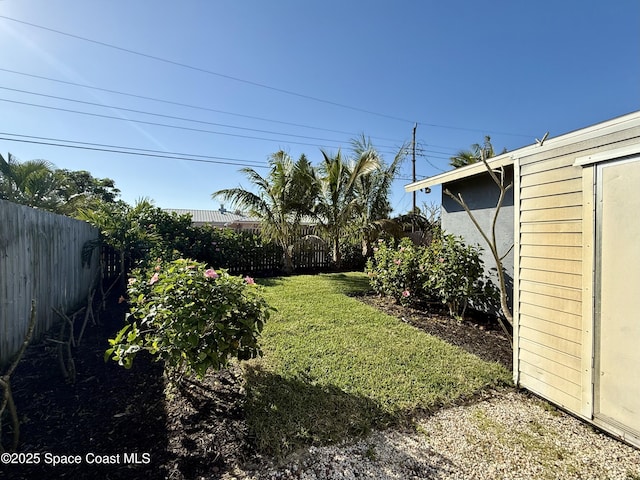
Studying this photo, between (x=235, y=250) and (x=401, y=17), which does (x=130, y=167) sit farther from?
(x=401, y=17)

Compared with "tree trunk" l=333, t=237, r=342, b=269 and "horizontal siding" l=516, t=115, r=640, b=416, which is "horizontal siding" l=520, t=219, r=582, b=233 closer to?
"horizontal siding" l=516, t=115, r=640, b=416

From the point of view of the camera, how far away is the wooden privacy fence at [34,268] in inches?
104

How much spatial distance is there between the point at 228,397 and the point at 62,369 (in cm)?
160

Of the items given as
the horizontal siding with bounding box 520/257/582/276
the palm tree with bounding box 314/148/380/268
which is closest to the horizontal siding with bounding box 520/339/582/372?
the horizontal siding with bounding box 520/257/582/276

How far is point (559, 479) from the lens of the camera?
5.22 ft

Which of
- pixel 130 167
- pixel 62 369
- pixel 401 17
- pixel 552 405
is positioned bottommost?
pixel 552 405

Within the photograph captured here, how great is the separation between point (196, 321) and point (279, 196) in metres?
7.42

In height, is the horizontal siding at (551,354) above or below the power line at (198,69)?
below

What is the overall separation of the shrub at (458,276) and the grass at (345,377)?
0.94m

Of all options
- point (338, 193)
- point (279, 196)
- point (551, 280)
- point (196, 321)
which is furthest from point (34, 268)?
point (338, 193)

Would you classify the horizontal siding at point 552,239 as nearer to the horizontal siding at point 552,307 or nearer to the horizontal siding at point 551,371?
the horizontal siding at point 552,307

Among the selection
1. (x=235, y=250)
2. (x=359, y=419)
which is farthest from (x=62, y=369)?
(x=235, y=250)

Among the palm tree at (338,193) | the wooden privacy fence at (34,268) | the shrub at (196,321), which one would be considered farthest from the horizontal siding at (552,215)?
the palm tree at (338,193)

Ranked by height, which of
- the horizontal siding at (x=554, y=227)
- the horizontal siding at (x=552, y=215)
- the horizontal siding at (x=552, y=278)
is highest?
the horizontal siding at (x=552, y=215)
